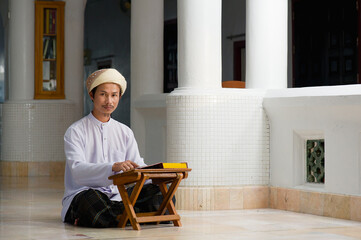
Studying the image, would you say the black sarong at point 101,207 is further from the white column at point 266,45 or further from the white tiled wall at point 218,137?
the white column at point 266,45

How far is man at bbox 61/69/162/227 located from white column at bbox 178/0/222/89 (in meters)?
1.64

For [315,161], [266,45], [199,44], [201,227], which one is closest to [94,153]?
Result: [201,227]

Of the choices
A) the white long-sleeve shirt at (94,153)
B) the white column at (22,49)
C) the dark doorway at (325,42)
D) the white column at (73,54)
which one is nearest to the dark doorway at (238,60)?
the dark doorway at (325,42)

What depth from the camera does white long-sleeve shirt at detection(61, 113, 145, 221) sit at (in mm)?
5926

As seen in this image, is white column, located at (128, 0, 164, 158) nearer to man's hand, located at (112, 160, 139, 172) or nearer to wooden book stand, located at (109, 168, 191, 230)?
wooden book stand, located at (109, 168, 191, 230)

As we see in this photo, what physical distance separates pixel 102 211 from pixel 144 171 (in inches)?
24.8

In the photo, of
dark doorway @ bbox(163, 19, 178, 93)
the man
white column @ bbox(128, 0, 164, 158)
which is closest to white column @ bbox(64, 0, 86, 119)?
dark doorway @ bbox(163, 19, 178, 93)

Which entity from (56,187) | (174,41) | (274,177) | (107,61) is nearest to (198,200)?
(274,177)

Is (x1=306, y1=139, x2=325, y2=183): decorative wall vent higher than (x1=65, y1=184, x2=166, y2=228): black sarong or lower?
higher

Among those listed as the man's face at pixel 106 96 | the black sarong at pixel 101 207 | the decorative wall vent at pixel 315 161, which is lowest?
the black sarong at pixel 101 207

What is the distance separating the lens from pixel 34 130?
12812 millimetres

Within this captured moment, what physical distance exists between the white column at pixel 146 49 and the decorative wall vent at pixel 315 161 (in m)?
2.82

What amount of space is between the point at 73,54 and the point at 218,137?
5969mm

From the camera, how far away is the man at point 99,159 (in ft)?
19.6
